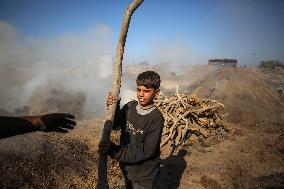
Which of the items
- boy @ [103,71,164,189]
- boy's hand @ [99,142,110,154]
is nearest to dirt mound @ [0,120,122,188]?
boy @ [103,71,164,189]

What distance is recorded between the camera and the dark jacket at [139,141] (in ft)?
7.72

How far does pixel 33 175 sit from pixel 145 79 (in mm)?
3284

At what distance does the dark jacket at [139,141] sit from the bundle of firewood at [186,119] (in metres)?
5.57

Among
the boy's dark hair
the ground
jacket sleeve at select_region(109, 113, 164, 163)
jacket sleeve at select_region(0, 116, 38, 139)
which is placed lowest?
the ground

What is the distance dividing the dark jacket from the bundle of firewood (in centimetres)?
557

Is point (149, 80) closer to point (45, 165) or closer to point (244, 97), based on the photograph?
point (45, 165)

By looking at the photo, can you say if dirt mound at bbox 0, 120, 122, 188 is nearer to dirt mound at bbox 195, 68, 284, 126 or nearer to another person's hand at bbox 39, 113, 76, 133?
another person's hand at bbox 39, 113, 76, 133

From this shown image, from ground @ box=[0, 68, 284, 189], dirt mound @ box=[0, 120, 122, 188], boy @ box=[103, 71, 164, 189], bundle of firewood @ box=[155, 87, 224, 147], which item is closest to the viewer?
boy @ box=[103, 71, 164, 189]

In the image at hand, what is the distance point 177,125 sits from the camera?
29.4 ft

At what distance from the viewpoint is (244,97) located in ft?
53.8

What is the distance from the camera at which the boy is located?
2.47 meters

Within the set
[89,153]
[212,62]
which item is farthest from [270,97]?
[212,62]

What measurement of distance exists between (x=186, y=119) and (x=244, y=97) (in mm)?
9312

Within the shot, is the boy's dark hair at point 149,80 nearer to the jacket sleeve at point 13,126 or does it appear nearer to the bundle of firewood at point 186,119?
the jacket sleeve at point 13,126
